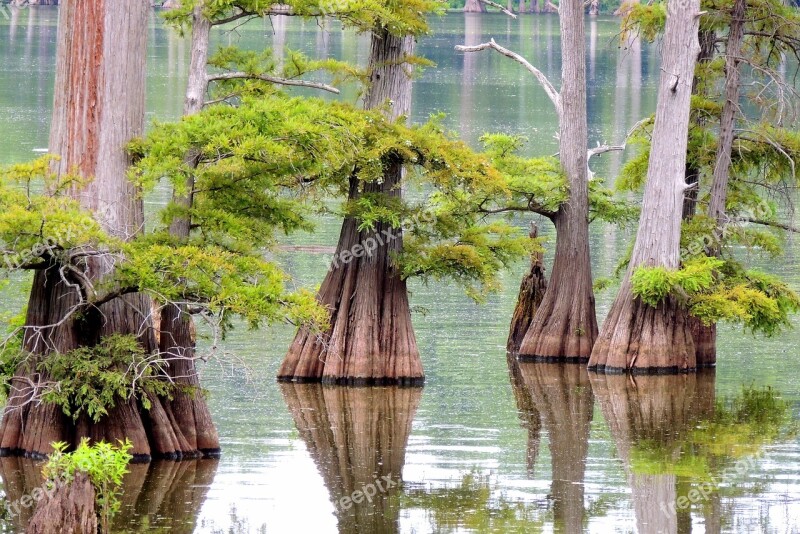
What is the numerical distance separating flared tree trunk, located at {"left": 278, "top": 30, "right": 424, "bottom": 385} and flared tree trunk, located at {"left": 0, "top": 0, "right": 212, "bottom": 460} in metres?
5.45

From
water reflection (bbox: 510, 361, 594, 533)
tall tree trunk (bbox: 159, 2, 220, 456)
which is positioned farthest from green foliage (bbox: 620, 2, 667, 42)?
tall tree trunk (bbox: 159, 2, 220, 456)

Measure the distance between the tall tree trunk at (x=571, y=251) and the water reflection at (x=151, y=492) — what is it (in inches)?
324

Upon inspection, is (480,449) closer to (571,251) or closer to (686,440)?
(686,440)

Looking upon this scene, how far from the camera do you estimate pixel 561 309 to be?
22.3 metres

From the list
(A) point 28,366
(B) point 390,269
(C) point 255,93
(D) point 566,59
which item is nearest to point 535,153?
(D) point 566,59

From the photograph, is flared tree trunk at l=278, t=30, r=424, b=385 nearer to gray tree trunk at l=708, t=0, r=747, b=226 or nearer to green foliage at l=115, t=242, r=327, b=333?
gray tree trunk at l=708, t=0, r=747, b=226

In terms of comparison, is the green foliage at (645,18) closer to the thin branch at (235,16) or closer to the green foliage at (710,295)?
the green foliage at (710,295)

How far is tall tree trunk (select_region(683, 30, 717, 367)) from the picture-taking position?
22.2 m

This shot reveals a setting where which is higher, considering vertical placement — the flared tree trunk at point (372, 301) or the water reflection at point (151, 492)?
the flared tree trunk at point (372, 301)

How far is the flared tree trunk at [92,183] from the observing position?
1427 cm

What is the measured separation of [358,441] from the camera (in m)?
16.8

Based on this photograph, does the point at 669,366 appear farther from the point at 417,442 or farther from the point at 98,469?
the point at 98,469

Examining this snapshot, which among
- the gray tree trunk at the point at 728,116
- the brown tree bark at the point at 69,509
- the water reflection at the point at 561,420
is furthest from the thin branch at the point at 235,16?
the gray tree trunk at the point at 728,116

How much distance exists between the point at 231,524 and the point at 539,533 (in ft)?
8.63
